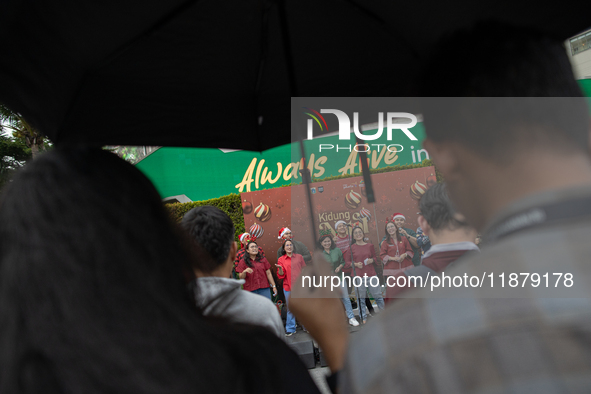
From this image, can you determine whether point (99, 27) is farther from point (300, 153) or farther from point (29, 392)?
point (29, 392)

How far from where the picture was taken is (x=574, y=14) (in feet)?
4.91

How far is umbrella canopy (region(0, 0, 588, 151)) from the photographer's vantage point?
144 cm

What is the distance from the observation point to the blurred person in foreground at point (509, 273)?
16.5 inches

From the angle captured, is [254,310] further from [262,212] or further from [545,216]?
[262,212]

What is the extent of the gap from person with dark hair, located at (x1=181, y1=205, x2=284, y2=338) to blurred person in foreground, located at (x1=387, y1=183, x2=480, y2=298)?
619 mm

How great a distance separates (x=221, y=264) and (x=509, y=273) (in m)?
1.38

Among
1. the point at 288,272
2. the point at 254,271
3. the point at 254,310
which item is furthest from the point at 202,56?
the point at 288,272

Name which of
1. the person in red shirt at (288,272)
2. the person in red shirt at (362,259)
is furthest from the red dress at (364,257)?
the person in red shirt at (288,272)

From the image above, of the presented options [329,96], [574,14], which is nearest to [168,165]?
[329,96]

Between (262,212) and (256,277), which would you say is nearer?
(256,277)

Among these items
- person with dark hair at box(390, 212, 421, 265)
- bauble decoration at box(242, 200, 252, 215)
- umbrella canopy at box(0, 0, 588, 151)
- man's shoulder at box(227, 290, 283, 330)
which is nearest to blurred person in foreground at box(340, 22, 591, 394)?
umbrella canopy at box(0, 0, 588, 151)

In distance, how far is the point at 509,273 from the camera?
452 mm

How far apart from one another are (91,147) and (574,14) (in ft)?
6.09

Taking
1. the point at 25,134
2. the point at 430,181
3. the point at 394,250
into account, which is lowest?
the point at 394,250
